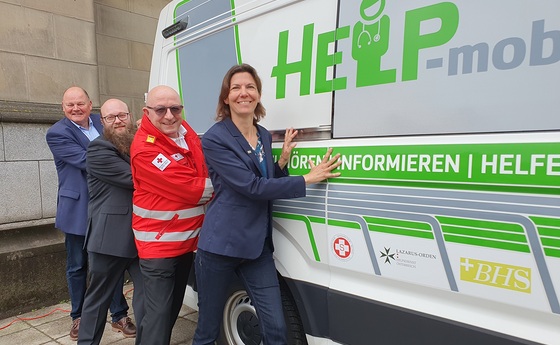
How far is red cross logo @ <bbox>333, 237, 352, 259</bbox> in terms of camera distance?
1901mm

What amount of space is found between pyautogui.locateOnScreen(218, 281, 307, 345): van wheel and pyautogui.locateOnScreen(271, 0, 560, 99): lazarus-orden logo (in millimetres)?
1171

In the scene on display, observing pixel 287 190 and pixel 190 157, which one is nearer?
pixel 287 190

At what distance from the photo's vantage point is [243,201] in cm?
204

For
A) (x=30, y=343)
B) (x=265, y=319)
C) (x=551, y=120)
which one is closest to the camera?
(x=551, y=120)

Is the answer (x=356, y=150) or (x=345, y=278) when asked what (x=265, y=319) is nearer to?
(x=345, y=278)

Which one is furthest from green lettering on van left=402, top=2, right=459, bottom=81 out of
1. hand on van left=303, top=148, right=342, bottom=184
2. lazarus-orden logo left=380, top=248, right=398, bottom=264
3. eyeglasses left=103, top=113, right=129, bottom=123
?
eyeglasses left=103, top=113, right=129, bottom=123

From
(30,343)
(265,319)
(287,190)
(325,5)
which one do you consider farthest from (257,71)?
(30,343)

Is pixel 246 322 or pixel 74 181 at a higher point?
pixel 74 181

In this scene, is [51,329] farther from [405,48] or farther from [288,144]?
[405,48]

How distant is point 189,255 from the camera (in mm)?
2488

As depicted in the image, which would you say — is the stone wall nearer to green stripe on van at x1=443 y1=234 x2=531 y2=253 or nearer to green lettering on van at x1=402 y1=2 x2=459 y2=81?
green lettering on van at x1=402 y1=2 x2=459 y2=81

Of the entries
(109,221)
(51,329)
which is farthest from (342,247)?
(51,329)

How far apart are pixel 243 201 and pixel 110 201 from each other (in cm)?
99

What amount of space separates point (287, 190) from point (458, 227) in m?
0.74
